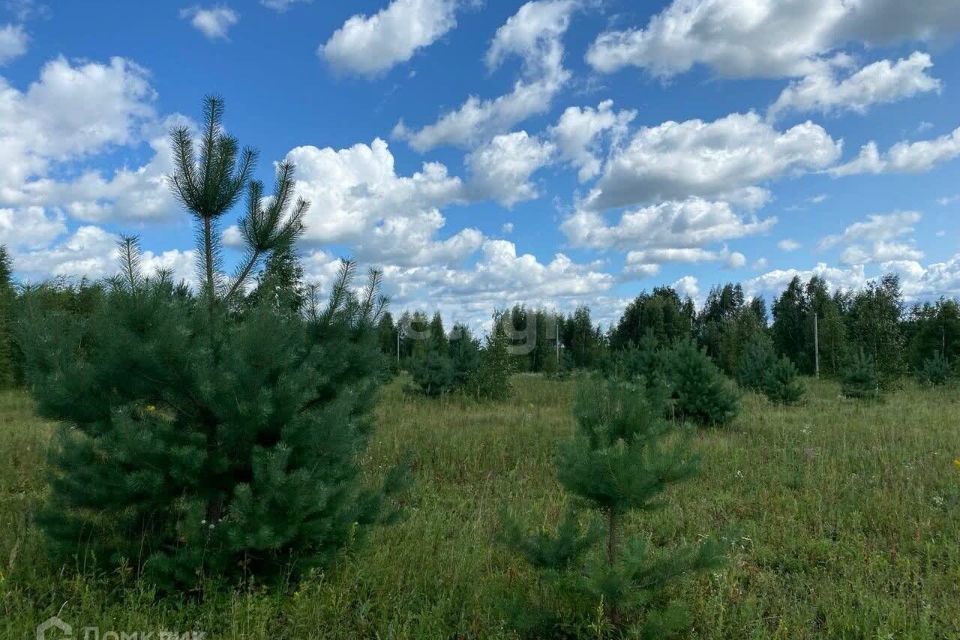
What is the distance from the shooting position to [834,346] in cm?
2758

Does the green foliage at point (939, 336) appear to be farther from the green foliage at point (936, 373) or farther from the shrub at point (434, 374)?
the shrub at point (434, 374)

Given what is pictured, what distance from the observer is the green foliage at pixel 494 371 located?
15477 mm

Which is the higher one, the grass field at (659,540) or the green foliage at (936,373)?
the green foliage at (936,373)

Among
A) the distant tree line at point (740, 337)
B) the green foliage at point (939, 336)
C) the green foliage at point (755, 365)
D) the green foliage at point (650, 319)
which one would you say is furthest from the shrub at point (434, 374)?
the green foliage at point (650, 319)

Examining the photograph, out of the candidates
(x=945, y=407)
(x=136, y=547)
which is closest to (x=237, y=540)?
(x=136, y=547)

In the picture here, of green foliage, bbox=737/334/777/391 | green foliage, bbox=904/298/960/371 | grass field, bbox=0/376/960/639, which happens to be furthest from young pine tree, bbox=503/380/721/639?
green foliage, bbox=904/298/960/371

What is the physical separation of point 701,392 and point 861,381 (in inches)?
287

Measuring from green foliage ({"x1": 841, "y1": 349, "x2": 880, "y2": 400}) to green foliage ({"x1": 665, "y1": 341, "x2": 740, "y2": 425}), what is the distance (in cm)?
641

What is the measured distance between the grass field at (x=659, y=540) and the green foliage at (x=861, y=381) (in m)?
7.00

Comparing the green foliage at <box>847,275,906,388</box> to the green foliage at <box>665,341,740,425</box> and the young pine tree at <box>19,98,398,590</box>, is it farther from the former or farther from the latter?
the young pine tree at <box>19,98,398,590</box>

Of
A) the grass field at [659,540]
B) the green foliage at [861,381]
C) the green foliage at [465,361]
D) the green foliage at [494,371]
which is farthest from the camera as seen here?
the green foliage at [465,361]

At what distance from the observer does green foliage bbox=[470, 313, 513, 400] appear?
15477mm

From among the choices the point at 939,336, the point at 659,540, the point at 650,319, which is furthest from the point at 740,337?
the point at 659,540

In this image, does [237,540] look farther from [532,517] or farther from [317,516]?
[532,517]
